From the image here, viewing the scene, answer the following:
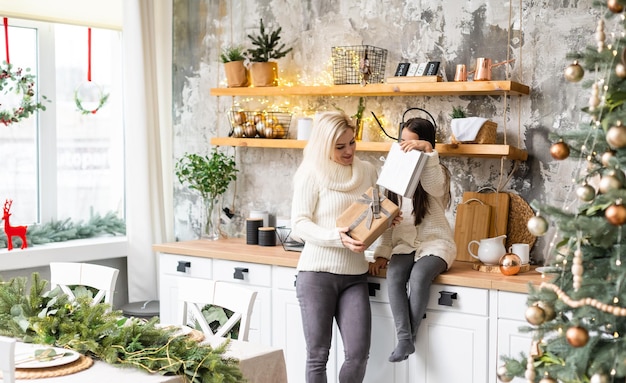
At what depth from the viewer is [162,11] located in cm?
538

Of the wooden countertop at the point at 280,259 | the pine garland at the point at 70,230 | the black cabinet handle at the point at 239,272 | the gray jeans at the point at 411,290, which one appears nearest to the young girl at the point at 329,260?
the gray jeans at the point at 411,290

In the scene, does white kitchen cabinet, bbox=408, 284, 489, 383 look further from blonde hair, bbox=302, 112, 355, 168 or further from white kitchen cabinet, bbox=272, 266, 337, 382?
blonde hair, bbox=302, 112, 355, 168

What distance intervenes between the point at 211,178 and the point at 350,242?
1.57 m

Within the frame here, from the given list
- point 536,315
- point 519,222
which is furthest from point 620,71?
point 519,222

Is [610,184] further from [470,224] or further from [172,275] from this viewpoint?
[172,275]

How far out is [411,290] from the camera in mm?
3684

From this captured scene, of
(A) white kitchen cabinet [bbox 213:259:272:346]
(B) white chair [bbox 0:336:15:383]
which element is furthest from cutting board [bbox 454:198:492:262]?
(B) white chair [bbox 0:336:15:383]

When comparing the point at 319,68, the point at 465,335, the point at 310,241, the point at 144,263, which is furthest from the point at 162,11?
the point at 465,335

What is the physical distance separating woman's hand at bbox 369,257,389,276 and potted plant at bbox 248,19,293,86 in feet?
4.56

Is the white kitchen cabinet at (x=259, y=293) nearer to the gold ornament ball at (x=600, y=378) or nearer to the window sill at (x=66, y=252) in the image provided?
the window sill at (x=66, y=252)

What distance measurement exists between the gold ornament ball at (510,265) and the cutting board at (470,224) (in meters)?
0.33

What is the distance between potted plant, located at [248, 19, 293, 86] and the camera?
474 cm

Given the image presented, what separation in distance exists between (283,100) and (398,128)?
2.63 ft

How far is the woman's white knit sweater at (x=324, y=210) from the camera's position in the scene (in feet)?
12.2
